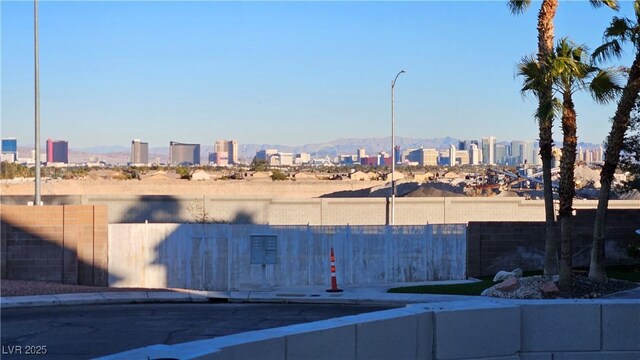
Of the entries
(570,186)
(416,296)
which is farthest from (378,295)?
(570,186)

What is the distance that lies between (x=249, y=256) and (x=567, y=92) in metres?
9.79

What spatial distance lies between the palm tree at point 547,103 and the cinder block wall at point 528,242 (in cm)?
399

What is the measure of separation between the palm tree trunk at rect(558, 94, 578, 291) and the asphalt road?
4.34 metres

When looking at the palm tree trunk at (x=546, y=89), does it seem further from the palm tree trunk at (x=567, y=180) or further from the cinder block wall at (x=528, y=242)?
the cinder block wall at (x=528, y=242)

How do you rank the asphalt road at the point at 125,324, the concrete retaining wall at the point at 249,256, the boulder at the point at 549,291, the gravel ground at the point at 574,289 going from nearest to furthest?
the asphalt road at the point at 125,324 < the boulder at the point at 549,291 < the gravel ground at the point at 574,289 < the concrete retaining wall at the point at 249,256

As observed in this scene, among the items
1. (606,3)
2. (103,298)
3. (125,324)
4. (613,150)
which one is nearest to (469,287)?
(613,150)

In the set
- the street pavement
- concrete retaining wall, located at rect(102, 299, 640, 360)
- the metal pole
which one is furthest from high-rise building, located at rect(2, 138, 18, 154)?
concrete retaining wall, located at rect(102, 299, 640, 360)

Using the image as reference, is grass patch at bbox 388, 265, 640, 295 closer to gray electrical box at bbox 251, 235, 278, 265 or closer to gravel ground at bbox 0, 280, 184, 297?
gray electrical box at bbox 251, 235, 278, 265

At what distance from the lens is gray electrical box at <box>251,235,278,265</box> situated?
80.1 ft

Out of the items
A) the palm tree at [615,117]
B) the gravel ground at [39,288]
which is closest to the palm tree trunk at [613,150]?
the palm tree at [615,117]

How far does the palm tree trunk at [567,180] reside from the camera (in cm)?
2102

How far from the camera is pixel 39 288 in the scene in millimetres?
21516

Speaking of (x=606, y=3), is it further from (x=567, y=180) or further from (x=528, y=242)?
(x=528, y=242)

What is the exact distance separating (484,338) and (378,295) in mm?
13231
